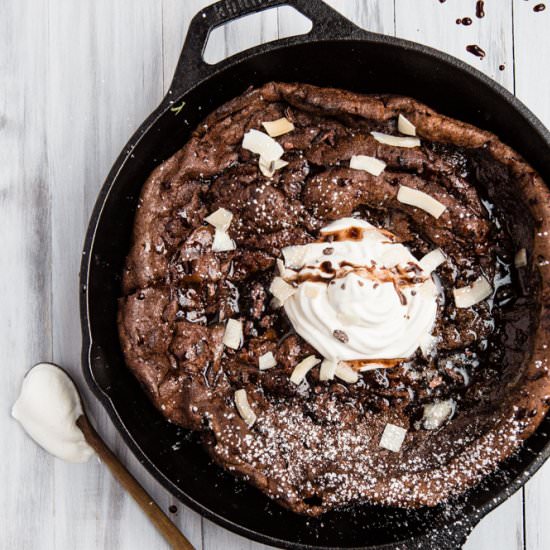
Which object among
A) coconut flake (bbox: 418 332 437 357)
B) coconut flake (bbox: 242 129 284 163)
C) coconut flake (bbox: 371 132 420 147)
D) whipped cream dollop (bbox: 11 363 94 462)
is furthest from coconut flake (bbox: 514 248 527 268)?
whipped cream dollop (bbox: 11 363 94 462)

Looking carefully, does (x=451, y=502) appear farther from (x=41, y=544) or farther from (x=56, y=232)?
(x=56, y=232)

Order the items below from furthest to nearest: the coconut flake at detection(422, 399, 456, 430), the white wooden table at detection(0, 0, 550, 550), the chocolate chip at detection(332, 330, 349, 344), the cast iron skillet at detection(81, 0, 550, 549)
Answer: the white wooden table at detection(0, 0, 550, 550), the coconut flake at detection(422, 399, 456, 430), the chocolate chip at detection(332, 330, 349, 344), the cast iron skillet at detection(81, 0, 550, 549)

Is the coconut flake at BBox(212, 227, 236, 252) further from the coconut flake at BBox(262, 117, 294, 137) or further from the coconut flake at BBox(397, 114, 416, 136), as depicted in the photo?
the coconut flake at BBox(397, 114, 416, 136)

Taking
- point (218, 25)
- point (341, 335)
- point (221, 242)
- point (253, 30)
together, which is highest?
point (253, 30)

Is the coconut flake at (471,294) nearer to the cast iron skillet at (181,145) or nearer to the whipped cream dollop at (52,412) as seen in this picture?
the cast iron skillet at (181,145)

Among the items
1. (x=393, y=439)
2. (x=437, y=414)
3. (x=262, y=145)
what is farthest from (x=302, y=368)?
(x=262, y=145)

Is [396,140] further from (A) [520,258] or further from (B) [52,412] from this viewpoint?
(B) [52,412]

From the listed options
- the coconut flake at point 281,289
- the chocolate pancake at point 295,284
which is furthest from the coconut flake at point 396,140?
the coconut flake at point 281,289
